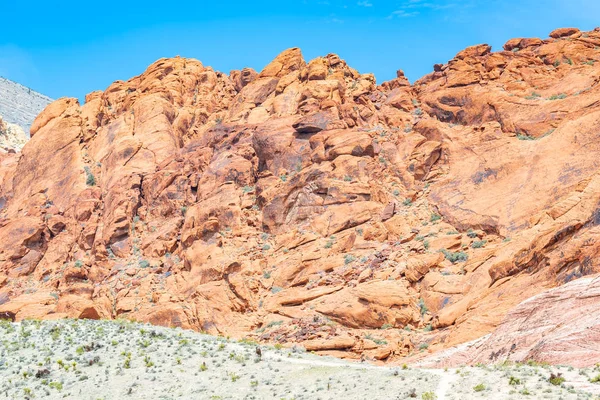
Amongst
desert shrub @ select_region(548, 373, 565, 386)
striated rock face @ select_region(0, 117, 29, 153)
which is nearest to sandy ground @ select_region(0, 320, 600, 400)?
desert shrub @ select_region(548, 373, 565, 386)

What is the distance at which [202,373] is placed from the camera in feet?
87.0

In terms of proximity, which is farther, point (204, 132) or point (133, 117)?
point (133, 117)

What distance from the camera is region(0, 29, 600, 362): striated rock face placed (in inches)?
1364

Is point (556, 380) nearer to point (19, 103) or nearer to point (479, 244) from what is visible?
point (479, 244)

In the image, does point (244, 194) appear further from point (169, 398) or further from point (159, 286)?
point (169, 398)

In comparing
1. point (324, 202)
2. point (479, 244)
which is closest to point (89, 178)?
point (324, 202)

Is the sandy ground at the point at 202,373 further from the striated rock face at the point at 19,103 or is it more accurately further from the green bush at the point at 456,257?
the striated rock face at the point at 19,103

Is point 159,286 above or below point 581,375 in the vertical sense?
above

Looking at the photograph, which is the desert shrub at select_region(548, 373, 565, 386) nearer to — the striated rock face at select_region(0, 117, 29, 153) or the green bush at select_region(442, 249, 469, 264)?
the green bush at select_region(442, 249, 469, 264)

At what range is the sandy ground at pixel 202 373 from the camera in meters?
20.9

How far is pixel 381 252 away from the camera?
3894 cm

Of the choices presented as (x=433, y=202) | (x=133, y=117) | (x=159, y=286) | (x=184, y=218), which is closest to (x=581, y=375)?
(x=433, y=202)

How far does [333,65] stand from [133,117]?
18519 millimetres

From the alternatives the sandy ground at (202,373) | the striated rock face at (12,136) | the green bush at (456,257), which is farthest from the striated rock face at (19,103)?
the green bush at (456,257)
